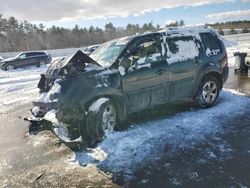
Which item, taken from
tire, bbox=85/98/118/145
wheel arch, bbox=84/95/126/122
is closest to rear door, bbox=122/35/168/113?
wheel arch, bbox=84/95/126/122

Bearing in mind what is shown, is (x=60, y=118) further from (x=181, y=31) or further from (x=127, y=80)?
(x=181, y=31)

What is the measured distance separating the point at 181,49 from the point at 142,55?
3.84 feet

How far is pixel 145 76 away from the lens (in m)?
6.54

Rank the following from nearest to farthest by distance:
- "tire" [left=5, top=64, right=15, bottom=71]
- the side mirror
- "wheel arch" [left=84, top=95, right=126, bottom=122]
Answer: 1. "wheel arch" [left=84, top=95, right=126, bottom=122]
2. the side mirror
3. "tire" [left=5, top=64, right=15, bottom=71]

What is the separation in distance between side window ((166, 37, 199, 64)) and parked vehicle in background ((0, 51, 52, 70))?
2120cm

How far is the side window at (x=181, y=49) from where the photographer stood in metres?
7.05

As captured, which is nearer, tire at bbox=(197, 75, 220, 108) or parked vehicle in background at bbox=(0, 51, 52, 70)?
tire at bbox=(197, 75, 220, 108)

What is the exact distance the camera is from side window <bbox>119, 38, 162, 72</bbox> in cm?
638

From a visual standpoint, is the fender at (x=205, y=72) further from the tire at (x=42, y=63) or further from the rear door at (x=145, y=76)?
the tire at (x=42, y=63)

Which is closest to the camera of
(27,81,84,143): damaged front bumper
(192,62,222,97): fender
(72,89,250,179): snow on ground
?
(72,89,250,179): snow on ground

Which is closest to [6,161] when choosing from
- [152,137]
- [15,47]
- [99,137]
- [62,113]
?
[62,113]

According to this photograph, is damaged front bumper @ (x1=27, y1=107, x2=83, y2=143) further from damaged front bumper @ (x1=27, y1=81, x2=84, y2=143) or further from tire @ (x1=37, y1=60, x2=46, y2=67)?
tire @ (x1=37, y1=60, x2=46, y2=67)

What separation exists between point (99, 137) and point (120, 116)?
27.0 inches

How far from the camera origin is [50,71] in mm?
7062
